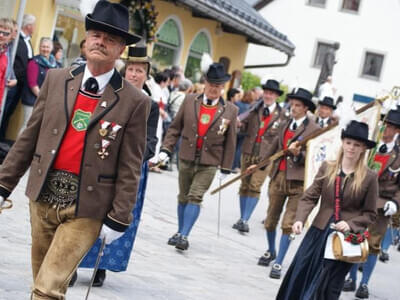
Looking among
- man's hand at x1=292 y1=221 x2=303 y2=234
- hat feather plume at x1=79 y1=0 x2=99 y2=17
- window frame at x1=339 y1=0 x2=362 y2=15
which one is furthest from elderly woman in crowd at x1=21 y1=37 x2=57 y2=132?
window frame at x1=339 y1=0 x2=362 y2=15

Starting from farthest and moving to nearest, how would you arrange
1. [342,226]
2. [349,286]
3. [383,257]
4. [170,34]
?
[170,34], [383,257], [349,286], [342,226]

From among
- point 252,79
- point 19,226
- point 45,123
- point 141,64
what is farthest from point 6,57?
point 252,79

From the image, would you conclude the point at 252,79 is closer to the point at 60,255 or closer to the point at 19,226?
the point at 19,226

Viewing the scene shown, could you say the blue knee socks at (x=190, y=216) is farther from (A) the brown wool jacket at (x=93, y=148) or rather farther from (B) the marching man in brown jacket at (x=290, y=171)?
(A) the brown wool jacket at (x=93, y=148)

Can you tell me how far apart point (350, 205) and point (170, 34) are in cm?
1348

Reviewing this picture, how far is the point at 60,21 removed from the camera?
1512 cm

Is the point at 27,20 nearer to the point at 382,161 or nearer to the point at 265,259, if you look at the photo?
the point at 265,259

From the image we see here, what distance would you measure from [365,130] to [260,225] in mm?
6645

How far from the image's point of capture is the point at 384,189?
9.84 meters

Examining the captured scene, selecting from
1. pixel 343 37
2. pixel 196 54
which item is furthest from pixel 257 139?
pixel 343 37

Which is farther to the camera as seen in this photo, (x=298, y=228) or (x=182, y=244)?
(x=182, y=244)

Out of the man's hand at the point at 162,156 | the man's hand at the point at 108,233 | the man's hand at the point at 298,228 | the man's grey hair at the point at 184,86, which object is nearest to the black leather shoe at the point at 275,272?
the man's hand at the point at 162,156

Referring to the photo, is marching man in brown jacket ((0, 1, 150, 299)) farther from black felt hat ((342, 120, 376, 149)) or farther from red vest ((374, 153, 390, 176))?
red vest ((374, 153, 390, 176))

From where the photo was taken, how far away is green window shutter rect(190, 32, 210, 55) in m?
21.9
